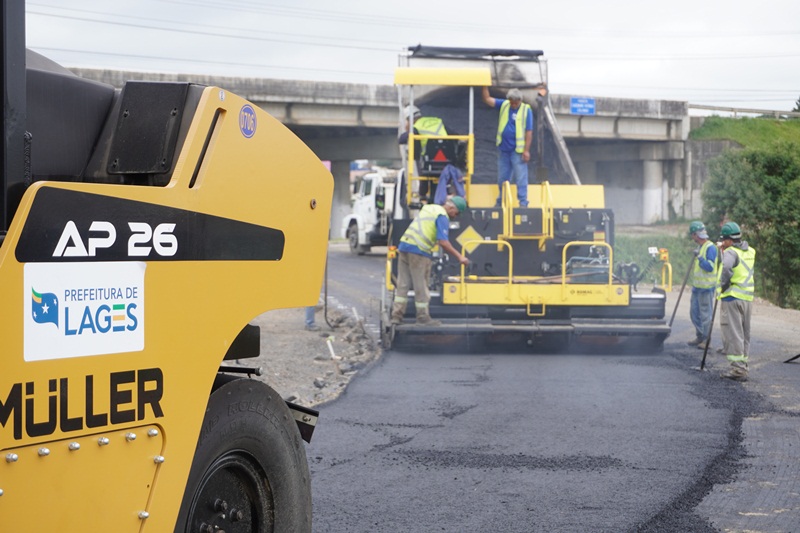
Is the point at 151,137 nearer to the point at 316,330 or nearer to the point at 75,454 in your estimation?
the point at 75,454

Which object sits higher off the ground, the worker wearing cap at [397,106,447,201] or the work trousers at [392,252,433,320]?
the worker wearing cap at [397,106,447,201]

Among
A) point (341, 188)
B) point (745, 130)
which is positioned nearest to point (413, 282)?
point (341, 188)

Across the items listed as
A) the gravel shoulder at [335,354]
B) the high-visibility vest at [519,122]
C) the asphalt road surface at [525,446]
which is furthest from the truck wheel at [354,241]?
the asphalt road surface at [525,446]

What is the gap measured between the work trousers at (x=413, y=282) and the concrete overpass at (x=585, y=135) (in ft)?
65.8

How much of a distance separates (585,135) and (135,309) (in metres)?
36.2

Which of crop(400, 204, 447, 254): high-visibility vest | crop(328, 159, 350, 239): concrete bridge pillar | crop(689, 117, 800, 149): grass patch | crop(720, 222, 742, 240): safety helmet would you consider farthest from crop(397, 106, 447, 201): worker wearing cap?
crop(689, 117, 800, 149): grass patch

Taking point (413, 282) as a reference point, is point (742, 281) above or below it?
above

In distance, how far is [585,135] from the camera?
38.0 metres

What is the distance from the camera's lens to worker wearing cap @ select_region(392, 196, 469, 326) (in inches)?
484

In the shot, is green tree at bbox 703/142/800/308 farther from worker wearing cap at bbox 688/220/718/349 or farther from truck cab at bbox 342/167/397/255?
worker wearing cap at bbox 688/220/718/349

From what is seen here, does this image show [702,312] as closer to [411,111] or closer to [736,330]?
[736,330]

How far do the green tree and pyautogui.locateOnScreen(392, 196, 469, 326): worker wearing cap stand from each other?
561 inches

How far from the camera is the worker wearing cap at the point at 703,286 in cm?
1291

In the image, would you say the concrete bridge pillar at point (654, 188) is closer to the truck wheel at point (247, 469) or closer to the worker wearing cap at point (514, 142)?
the worker wearing cap at point (514, 142)
